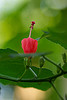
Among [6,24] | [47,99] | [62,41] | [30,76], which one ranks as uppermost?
[62,41]

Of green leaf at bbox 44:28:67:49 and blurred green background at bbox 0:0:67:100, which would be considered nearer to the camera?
green leaf at bbox 44:28:67:49

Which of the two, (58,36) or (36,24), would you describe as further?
(36,24)

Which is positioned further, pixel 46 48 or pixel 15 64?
pixel 46 48

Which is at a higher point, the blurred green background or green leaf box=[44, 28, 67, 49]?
green leaf box=[44, 28, 67, 49]

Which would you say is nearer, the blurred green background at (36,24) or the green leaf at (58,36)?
the green leaf at (58,36)

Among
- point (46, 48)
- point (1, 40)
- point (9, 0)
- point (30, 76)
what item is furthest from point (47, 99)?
point (30, 76)

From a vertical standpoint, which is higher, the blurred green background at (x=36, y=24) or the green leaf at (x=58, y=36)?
the green leaf at (x=58, y=36)

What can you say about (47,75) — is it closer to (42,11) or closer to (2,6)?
(2,6)

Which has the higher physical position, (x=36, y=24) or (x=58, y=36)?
(x=58, y=36)
